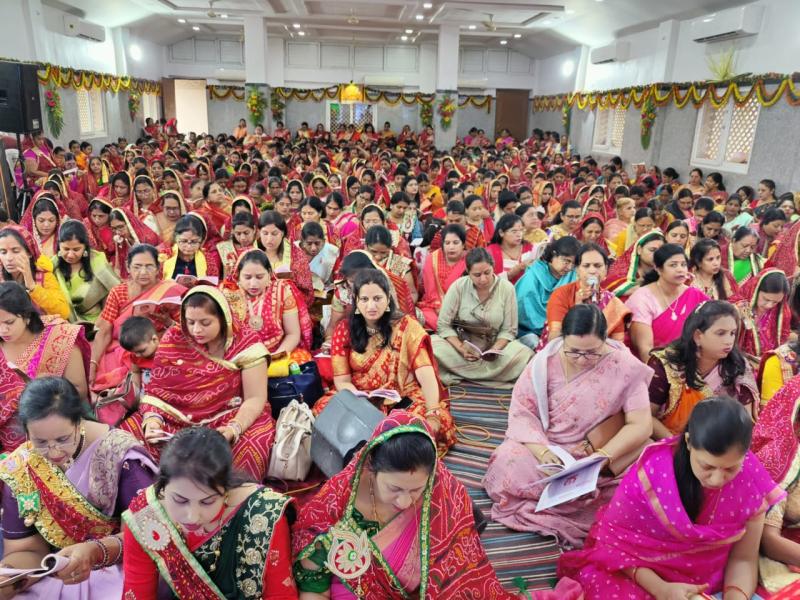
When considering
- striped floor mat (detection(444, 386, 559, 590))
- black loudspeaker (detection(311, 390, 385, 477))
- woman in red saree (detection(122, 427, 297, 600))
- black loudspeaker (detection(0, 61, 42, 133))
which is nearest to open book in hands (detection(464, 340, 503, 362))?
striped floor mat (detection(444, 386, 559, 590))

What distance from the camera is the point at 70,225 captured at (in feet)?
11.3

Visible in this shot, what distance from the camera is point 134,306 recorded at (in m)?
2.96

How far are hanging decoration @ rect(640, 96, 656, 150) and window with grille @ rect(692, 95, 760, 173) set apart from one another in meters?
1.13

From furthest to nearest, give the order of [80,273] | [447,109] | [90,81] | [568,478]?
[447,109] → [90,81] → [80,273] → [568,478]

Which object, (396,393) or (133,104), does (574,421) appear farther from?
(133,104)

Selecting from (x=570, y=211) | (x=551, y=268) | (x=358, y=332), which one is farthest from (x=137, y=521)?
(x=570, y=211)

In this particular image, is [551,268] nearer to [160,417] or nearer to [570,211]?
[570,211]

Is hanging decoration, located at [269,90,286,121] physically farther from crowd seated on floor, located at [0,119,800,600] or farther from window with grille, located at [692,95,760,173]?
crowd seated on floor, located at [0,119,800,600]

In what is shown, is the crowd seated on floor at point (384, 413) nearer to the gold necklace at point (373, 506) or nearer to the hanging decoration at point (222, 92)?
the gold necklace at point (373, 506)

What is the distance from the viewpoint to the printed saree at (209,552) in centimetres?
147

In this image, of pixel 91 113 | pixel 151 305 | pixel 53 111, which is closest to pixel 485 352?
pixel 151 305

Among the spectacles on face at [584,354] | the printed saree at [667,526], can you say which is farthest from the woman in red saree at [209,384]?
the printed saree at [667,526]

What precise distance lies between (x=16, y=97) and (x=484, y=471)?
21.4 feet

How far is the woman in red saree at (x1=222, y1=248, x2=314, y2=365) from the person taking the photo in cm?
310
